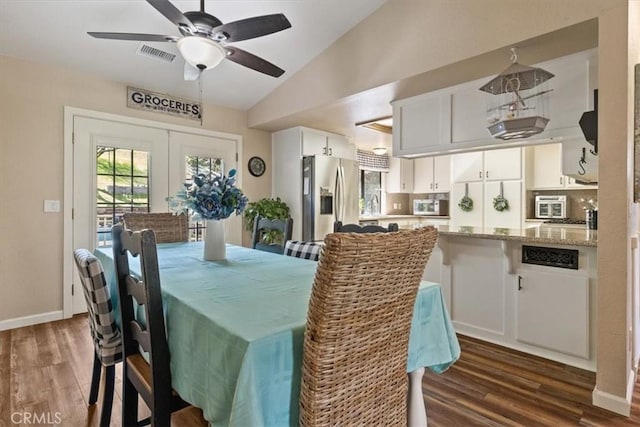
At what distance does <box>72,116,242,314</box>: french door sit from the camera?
11.0 feet

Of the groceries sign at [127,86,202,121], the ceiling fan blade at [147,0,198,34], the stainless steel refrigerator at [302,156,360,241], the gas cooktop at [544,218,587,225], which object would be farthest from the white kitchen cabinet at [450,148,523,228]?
the ceiling fan blade at [147,0,198,34]

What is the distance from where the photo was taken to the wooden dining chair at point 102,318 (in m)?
1.44

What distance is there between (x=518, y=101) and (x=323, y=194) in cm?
248

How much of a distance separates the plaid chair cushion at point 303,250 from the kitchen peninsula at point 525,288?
3.93 ft

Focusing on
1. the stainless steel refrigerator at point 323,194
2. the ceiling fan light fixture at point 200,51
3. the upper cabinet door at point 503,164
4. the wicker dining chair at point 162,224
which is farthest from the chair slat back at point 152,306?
the upper cabinet door at point 503,164

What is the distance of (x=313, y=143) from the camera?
453 cm

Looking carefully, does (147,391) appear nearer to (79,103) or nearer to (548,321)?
(548,321)

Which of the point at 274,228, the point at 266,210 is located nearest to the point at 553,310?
the point at 274,228

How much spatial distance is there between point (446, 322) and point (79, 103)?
3.79m

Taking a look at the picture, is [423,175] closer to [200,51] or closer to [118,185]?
[118,185]

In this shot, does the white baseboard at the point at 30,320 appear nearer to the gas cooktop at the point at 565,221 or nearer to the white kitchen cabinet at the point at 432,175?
the white kitchen cabinet at the point at 432,175

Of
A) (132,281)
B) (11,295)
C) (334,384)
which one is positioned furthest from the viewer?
(11,295)

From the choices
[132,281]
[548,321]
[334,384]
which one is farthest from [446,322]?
[548,321]

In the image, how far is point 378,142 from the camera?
5422 millimetres
